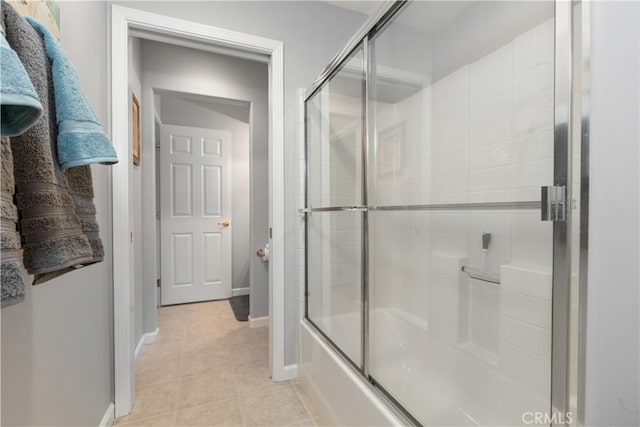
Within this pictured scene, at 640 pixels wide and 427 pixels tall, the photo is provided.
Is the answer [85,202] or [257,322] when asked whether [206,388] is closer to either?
[257,322]

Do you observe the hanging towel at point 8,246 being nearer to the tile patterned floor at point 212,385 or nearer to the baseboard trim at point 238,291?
the tile patterned floor at point 212,385

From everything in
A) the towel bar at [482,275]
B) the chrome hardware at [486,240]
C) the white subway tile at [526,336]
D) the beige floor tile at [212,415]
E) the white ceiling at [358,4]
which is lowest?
the beige floor tile at [212,415]

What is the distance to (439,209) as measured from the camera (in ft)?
3.25

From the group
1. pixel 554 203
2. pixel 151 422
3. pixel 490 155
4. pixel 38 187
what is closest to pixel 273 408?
pixel 151 422

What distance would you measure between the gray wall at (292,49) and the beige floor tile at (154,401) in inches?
25.7

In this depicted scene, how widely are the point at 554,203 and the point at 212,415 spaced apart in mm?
1661

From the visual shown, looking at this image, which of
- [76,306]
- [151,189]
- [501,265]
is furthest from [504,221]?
[151,189]

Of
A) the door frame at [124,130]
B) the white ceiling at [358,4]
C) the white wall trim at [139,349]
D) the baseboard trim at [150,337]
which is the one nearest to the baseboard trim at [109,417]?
the door frame at [124,130]

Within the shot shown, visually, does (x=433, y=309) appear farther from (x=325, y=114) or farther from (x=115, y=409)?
(x=115, y=409)

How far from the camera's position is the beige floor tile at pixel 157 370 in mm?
1726

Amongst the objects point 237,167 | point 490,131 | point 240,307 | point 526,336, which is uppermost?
point 237,167

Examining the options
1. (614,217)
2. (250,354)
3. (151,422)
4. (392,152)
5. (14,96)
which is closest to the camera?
(14,96)

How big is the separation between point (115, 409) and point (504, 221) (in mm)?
2058

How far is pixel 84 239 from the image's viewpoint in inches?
26.4
